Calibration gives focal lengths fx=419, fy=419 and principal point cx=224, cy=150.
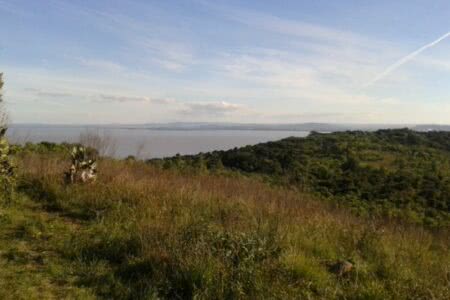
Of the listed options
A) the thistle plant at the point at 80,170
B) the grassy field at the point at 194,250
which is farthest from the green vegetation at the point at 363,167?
the grassy field at the point at 194,250

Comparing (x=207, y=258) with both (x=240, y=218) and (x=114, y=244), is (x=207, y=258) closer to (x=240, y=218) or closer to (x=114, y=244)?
(x=114, y=244)

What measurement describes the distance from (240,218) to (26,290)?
3093 mm

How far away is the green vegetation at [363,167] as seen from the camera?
113 ft

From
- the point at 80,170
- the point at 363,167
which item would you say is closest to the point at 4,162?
the point at 80,170

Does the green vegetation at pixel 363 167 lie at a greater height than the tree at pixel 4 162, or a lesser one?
lesser

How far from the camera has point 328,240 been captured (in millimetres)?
5840

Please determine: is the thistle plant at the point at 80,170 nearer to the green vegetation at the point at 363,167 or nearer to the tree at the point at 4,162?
the tree at the point at 4,162

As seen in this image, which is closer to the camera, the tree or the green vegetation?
the tree

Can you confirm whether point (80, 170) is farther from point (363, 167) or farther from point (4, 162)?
point (363, 167)

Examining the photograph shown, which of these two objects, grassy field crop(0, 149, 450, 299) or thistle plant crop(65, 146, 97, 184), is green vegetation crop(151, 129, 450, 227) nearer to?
thistle plant crop(65, 146, 97, 184)

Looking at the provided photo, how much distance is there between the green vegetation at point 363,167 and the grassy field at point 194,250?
15290 mm

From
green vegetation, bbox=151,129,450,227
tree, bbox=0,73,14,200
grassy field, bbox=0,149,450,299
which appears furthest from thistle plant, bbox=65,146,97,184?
green vegetation, bbox=151,129,450,227

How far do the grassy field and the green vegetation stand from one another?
602 inches

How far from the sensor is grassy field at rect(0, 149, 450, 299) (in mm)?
4027
